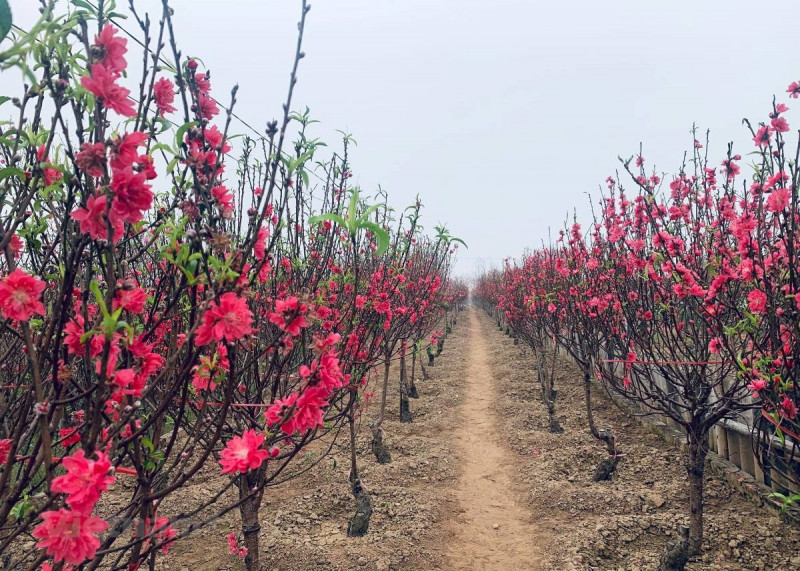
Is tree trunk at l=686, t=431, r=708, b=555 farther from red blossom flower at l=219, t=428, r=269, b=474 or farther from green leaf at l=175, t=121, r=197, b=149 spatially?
green leaf at l=175, t=121, r=197, b=149

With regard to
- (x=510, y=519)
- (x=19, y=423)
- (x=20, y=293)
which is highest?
(x=20, y=293)

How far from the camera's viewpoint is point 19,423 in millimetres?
1208

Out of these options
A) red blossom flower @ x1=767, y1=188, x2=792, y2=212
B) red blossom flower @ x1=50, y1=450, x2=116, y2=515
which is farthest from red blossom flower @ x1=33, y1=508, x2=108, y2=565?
red blossom flower @ x1=767, y1=188, x2=792, y2=212

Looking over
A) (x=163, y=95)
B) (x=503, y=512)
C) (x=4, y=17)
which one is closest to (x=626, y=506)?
(x=503, y=512)

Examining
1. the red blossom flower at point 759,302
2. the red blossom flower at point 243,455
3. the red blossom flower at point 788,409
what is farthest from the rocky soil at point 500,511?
the red blossom flower at point 243,455

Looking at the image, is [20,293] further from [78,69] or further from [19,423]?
[78,69]

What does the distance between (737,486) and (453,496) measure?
273 cm

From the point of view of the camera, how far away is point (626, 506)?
183 inches

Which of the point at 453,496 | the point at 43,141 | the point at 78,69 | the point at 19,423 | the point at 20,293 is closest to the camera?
the point at 20,293

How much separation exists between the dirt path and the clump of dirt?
210mm

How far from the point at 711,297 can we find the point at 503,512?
330 cm

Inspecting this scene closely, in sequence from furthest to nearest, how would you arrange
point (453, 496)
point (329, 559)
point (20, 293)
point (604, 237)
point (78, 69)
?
point (604, 237) → point (453, 496) → point (329, 559) → point (78, 69) → point (20, 293)

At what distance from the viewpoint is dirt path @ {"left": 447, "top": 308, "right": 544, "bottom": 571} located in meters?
4.14

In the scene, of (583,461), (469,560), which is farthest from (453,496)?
(583,461)
